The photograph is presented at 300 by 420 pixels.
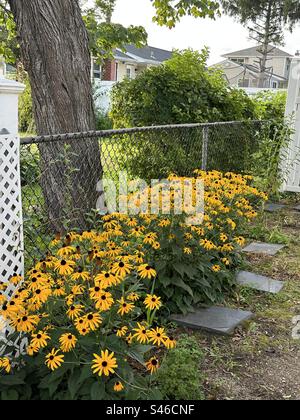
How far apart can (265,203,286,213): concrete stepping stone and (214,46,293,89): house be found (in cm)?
3055

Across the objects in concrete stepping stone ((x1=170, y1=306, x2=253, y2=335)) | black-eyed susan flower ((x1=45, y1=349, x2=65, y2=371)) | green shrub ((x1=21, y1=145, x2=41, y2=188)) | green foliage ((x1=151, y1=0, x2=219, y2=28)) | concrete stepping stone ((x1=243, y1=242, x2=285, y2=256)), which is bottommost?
concrete stepping stone ((x1=170, y1=306, x2=253, y2=335))

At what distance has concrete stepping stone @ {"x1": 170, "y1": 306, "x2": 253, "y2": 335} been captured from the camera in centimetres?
275

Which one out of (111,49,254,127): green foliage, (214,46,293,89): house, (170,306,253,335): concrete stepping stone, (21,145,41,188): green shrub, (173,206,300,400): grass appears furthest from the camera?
(214,46,293,89): house

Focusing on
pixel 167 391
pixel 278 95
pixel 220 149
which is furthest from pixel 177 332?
pixel 278 95

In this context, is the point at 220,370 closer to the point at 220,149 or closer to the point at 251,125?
the point at 220,149

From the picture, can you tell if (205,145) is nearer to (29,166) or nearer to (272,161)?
(272,161)

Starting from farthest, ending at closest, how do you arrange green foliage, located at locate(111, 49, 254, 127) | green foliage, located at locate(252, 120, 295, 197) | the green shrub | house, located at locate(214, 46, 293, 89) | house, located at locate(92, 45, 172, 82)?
house, located at locate(214, 46, 293, 89) < house, located at locate(92, 45, 172, 82) < green foliage, located at locate(252, 120, 295, 197) < green foliage, located at locate(111, 49, 254, 127) < the green shrub

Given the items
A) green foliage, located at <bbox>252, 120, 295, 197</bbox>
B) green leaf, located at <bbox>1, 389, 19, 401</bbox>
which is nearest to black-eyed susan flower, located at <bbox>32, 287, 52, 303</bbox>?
green leaf, located at <bbox>1, 389, 19, 401</bbox>

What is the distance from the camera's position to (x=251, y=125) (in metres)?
6.46

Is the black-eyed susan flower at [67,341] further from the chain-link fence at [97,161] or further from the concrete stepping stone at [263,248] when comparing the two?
the concrete stepping stone at [263,248]

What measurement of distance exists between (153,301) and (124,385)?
0.37 metres

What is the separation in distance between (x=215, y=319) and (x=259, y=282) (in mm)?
844

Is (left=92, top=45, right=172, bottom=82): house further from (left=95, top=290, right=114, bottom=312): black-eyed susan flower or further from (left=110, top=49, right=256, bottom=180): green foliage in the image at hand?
(left=95, top=290, right=114, bottom=312): black-eyed susan flower

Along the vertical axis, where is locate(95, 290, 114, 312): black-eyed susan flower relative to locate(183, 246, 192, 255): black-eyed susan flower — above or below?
above
